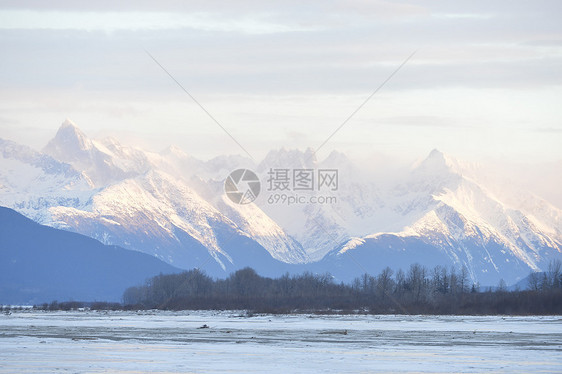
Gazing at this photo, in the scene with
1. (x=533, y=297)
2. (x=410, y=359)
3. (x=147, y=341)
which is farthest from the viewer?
(x=533, y=297)

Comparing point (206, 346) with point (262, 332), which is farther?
point (262, 332)

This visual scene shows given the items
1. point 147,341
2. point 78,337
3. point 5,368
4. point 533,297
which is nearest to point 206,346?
point 147,341

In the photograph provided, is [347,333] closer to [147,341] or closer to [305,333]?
[305,333]

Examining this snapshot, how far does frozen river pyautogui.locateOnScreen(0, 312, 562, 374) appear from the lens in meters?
60.7

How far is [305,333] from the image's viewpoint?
9681cm

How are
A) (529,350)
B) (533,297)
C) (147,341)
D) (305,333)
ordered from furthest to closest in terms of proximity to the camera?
(533,297) < (305,333) < (147,341) < (529,350)

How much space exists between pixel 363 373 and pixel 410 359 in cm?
978

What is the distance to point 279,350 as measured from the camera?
242 feet

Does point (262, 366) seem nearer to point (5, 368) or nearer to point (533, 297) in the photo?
point (5, 368)

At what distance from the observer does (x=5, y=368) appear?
58.3m

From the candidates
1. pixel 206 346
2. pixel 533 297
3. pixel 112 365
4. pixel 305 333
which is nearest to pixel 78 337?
pixel 206 346

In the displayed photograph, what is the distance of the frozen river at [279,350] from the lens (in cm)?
6066

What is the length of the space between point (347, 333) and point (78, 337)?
2538 centimetres

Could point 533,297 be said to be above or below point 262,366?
above
